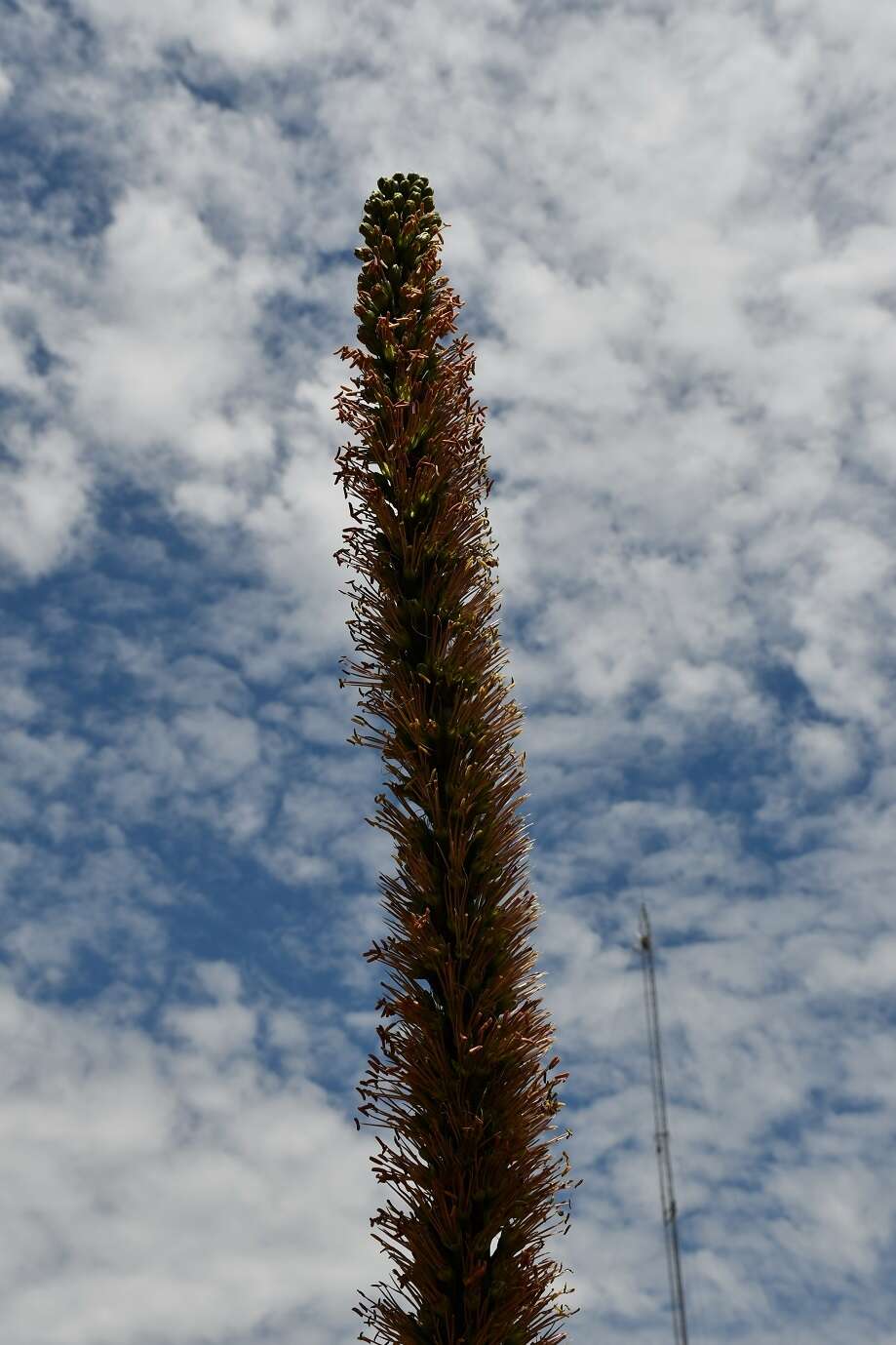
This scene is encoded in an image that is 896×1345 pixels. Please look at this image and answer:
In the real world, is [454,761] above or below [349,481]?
below

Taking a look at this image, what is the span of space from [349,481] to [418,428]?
1.98 feet

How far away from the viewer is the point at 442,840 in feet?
28.6

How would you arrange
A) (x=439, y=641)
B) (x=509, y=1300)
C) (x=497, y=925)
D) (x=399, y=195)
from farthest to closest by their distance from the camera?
(x=399, y=195) → (x=439, y=641) → (x=497, y=925) → (x=509, y=1300)

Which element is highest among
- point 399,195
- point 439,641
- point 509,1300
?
point 399,195

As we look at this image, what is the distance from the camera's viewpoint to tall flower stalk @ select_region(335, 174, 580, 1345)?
7.91 meters

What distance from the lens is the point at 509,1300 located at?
7.79m

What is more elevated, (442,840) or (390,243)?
(390,243)

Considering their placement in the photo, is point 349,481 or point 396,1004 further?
point 349,481

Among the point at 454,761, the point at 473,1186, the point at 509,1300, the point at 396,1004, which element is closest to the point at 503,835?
the point at 454,761

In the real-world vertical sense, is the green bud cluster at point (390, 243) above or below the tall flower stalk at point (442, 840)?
above

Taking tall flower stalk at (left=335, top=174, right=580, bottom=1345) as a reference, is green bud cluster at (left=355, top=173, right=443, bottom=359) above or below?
above

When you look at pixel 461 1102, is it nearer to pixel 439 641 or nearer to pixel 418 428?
pixel 439 641

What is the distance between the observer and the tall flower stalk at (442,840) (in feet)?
26.0

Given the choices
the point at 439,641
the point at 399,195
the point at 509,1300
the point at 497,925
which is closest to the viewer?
the point at 509,1300
